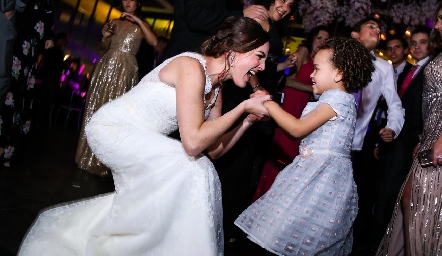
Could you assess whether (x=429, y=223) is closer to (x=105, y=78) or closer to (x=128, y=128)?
(x=128, y=128)

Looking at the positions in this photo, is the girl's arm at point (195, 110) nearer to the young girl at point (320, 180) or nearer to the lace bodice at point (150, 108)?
the lace bodice at point (150, 108)

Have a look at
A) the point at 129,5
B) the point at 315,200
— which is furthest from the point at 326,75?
the point at 129,5

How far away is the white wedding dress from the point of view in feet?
6.60

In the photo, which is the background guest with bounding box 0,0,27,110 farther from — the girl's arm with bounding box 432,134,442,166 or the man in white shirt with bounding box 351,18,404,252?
the girl's arm with bounding box 432,134,442,166

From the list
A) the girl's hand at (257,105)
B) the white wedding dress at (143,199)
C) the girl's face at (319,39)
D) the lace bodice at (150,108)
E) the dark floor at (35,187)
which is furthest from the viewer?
the girl's face at (319,39)

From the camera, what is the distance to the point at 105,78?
→ 5047mm

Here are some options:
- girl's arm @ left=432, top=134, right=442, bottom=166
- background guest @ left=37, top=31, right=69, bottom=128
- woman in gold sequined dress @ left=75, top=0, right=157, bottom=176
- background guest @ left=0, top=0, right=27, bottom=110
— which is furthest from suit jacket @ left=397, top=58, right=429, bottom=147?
background guest @ left=37, top=31, right=69, bottom=128

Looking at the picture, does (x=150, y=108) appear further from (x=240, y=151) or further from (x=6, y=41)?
(x=6, y=41)

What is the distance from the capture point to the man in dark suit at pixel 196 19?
10.3 feet

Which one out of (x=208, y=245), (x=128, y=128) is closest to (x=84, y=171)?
(x=128, y=128)

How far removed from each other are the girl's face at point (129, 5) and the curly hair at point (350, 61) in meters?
2.72

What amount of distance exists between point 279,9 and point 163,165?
5.70 ft

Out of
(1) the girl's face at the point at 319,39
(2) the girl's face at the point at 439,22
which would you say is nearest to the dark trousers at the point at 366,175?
(1) the girl's face at the point at 319,39

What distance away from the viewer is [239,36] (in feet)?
7.70
